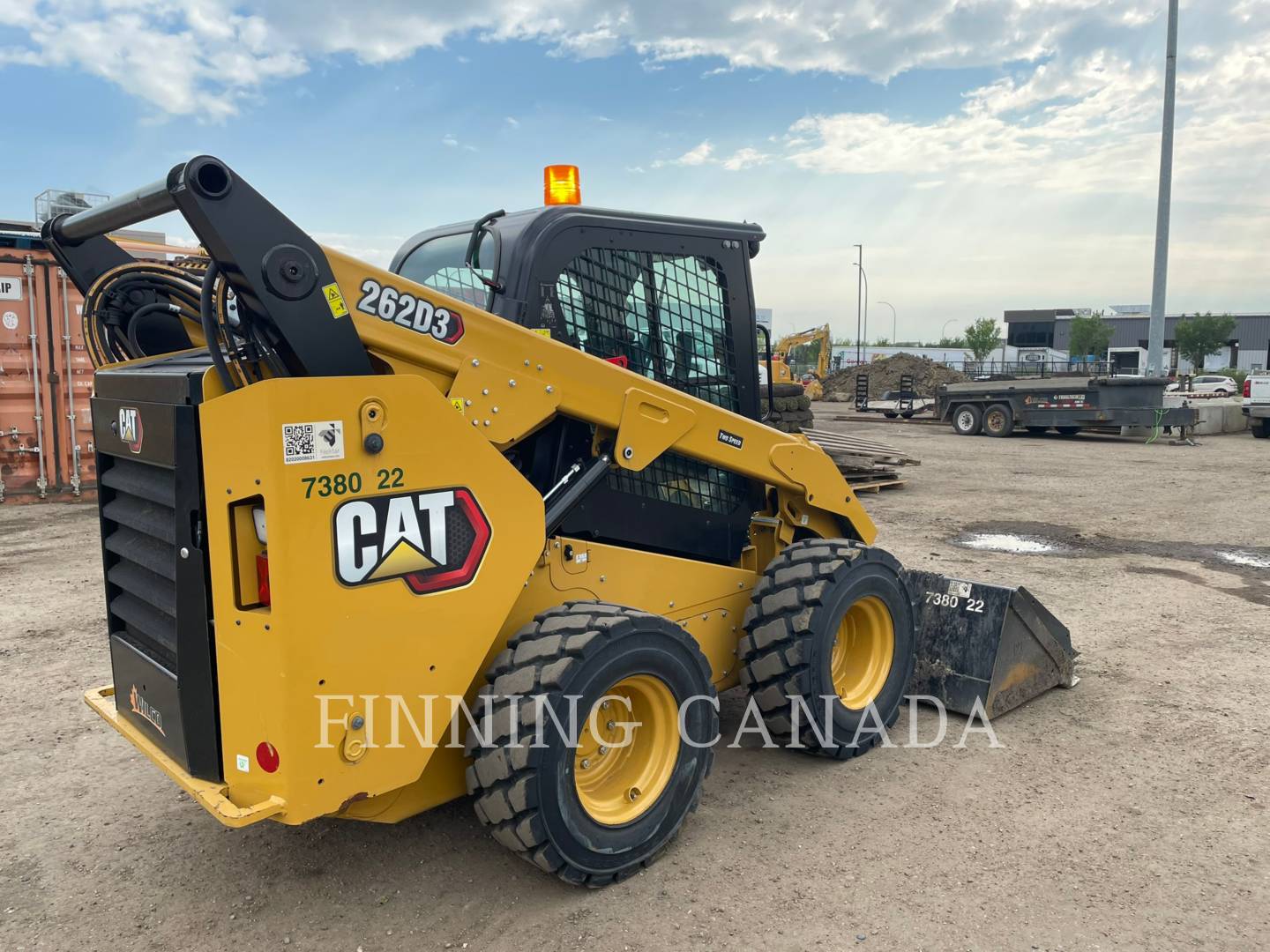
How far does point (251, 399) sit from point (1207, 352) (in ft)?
243

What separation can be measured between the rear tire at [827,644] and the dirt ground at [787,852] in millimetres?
202

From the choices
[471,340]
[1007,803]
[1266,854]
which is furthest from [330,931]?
[1266,854]

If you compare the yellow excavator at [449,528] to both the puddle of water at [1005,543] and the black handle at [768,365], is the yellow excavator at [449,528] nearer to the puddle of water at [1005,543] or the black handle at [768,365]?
the black handle at [768,365]

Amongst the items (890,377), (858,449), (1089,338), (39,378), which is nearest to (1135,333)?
(1089,338)

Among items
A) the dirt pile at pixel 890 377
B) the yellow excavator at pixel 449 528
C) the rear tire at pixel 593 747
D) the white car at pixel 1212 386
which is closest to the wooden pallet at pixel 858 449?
the yellow excavator at pixel 449 528

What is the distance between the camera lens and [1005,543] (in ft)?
29.6

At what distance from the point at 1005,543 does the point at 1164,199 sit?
15972mm

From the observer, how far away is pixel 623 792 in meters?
3.25

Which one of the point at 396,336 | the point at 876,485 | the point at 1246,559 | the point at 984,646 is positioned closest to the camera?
the point at 396,336

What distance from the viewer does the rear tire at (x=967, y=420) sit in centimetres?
2178

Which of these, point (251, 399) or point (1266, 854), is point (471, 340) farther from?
point (1266, 854)

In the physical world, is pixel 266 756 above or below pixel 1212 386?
below

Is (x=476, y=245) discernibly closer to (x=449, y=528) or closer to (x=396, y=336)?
(x=396, y=336)

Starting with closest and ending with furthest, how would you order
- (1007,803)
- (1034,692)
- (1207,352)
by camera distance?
(1007,803), (1034,692), (1207,352)
